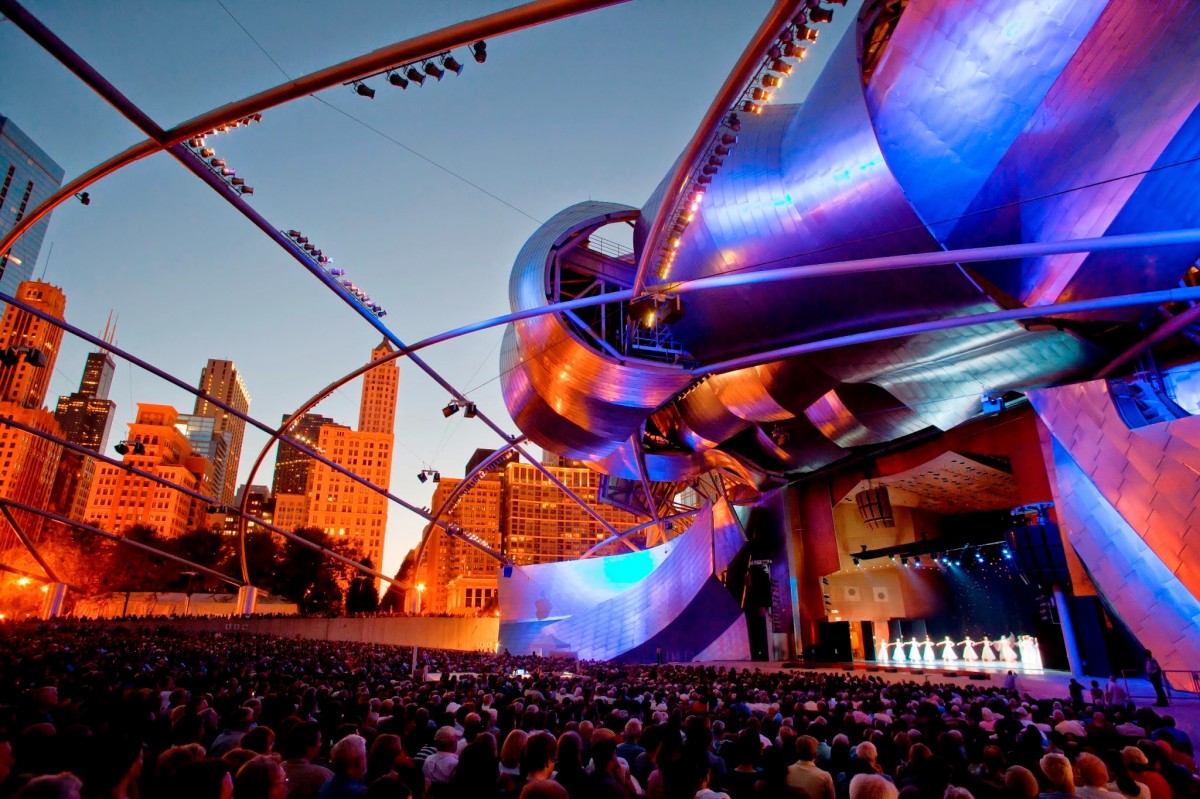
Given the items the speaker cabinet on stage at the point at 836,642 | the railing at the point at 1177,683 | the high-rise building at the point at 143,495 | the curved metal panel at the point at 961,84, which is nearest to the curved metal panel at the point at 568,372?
the curved metal panel at the point at 961,84

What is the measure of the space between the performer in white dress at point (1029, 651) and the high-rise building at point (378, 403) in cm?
17793

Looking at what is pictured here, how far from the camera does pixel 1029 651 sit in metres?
29.0

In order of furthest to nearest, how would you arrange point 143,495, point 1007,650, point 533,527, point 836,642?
point 533,527
point 143,495
point 836,642
point 1007,650

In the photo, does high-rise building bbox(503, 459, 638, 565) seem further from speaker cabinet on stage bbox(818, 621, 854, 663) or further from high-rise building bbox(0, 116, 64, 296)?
high-rise building bbox(0, 116, 64, 296)

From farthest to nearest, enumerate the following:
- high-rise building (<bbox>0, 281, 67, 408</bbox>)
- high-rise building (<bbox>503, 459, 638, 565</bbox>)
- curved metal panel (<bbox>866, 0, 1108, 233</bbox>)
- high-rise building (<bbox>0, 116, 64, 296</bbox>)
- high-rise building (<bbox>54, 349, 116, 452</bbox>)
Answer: high-rise building (<bbox>54, 349, 116, 452</bbox>), high-rise building (<bbox>503, 459, 638, 565</bbox>), high-rise building (<bbox>0, 116, 64, 296</bbox>), high-rise building (<bbox>0, 281, 67, 408</bbox>), curved metal panel (<bbox>866, 0, 1108, 233</bbox>)

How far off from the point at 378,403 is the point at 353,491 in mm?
53490

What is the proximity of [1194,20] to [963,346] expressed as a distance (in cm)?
1030

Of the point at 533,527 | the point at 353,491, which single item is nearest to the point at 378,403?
the point at 353,491

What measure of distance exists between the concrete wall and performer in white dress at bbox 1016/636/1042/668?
34.5 meters

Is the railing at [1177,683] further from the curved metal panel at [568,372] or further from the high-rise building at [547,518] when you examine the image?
the high-rise building at [547,518]

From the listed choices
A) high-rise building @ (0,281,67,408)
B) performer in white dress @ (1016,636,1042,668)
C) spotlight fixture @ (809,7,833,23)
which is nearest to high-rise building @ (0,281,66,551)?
high-rise building @ (0,281,67,408)

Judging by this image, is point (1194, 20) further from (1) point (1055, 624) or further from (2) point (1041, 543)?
(1) point (1055, 624)

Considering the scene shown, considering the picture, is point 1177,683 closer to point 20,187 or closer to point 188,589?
point 188,589

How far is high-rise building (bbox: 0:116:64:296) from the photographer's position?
13388cm
